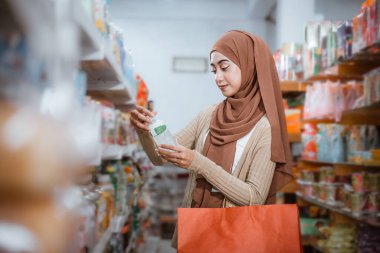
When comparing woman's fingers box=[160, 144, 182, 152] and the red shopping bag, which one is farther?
woman's fingers box=[160, 144, 182, 152]

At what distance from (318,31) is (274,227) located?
145 inches

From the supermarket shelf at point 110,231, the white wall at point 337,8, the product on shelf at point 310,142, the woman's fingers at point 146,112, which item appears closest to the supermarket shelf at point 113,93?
the supermarket shelf at point 110,231

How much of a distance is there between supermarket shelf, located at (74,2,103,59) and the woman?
282 millimetres

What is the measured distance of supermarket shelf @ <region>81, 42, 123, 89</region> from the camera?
1809mm

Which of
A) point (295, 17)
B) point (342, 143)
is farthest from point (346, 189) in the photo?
point (295, 17)

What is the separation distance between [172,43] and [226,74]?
6901 millimetres

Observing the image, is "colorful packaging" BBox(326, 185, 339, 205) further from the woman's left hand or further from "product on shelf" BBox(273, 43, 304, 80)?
the woman's left hand

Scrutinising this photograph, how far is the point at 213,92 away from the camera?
27.8ft

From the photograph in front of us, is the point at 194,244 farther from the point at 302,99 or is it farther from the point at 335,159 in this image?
the point at 302,99

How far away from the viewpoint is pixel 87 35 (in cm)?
148

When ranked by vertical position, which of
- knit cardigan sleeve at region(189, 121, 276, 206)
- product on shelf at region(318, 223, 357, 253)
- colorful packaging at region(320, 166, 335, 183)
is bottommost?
product on shelf at region(318, 223, 357, 253)

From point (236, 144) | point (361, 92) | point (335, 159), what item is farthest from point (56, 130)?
point (335, 159)

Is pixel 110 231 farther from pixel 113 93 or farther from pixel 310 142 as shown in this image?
pixel 310 142

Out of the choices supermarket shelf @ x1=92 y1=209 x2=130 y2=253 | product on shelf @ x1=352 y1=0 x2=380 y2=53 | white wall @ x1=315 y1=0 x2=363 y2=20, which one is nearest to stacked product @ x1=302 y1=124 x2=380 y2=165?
product on shelf @ x1=352 y1=0 x2=380 y2=53
